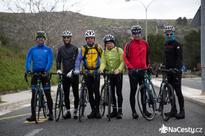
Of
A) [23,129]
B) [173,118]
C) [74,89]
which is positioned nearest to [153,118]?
[173,118]

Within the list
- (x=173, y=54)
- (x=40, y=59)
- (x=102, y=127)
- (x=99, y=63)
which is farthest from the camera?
(x=99, y=63)

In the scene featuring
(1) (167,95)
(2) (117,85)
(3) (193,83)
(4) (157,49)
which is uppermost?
(4) (157,49)

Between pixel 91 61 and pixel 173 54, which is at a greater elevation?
pixel 173 54

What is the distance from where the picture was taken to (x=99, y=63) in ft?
34.9

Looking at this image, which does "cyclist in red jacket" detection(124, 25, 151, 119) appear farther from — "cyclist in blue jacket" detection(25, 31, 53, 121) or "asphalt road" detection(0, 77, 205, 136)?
"cyclist in blue jacket" detection(25, 31, 53, 121)

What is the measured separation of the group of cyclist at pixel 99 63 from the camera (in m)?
10.2

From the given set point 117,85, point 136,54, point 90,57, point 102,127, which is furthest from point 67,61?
point 102,127

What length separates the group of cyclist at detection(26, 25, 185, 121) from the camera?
33.3ft

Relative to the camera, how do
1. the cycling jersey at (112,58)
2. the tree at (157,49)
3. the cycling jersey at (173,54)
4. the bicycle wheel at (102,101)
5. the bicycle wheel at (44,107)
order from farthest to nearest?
the tree at (157,49) < the bicycle wheel at (102,101) < the cycling jersey at (112,58) < the bicycle wheel at (44,107) < the cycling jersey at (173,54)

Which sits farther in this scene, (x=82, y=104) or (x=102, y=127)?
(x=82, y=104)

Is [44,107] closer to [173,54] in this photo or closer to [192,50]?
[173,54]

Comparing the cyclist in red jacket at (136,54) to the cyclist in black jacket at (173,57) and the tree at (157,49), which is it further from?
the tree at (157,49)

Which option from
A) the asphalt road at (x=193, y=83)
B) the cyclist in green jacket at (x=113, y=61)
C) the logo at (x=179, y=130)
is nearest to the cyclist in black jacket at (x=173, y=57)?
the cyclist in green jacket at (x=113, y=61)

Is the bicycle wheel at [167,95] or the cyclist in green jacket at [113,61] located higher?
the cyclist in green jacket at [113,61]
